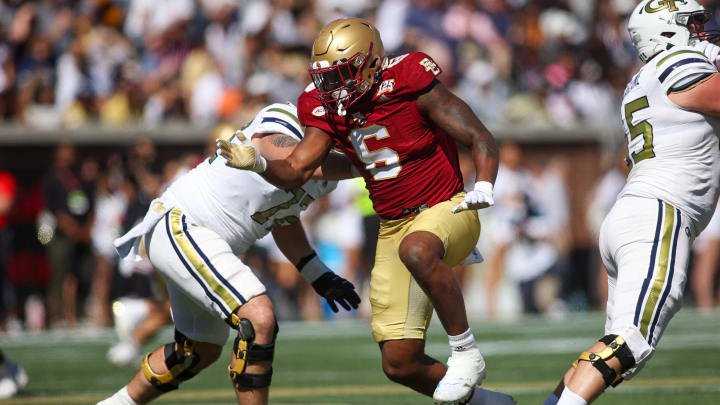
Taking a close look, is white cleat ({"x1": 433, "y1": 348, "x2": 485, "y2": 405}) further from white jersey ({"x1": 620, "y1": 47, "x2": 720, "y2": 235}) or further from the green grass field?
the green grass field

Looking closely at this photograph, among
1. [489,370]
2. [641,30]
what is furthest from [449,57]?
[641,30]

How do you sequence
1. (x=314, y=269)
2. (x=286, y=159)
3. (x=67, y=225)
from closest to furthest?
(x=286, y=159) < (x=314, y=269) < (x=67, y=225)

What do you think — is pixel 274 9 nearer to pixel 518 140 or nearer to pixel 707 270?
pixel 518 140

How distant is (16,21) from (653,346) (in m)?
12.1

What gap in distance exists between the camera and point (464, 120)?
200 inches

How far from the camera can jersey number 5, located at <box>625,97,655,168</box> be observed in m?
5.07

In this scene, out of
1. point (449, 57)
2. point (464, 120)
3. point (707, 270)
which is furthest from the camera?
point (449, 57)

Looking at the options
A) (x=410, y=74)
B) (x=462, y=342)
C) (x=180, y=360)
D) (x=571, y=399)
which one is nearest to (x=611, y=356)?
(x=571, y=399)

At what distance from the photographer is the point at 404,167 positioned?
17.3 feet

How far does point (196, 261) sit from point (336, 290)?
0.82 metres

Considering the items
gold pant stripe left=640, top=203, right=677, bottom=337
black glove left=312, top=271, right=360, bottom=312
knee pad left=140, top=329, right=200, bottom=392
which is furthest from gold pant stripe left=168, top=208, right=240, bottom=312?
gold pant stripe left=640, top=203, right=677, bottom=337

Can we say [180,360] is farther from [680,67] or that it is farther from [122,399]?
[680,67]

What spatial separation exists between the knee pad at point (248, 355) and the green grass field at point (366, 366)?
6.31 ft

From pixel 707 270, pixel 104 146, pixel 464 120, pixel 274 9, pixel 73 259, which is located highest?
pixel 464 120
